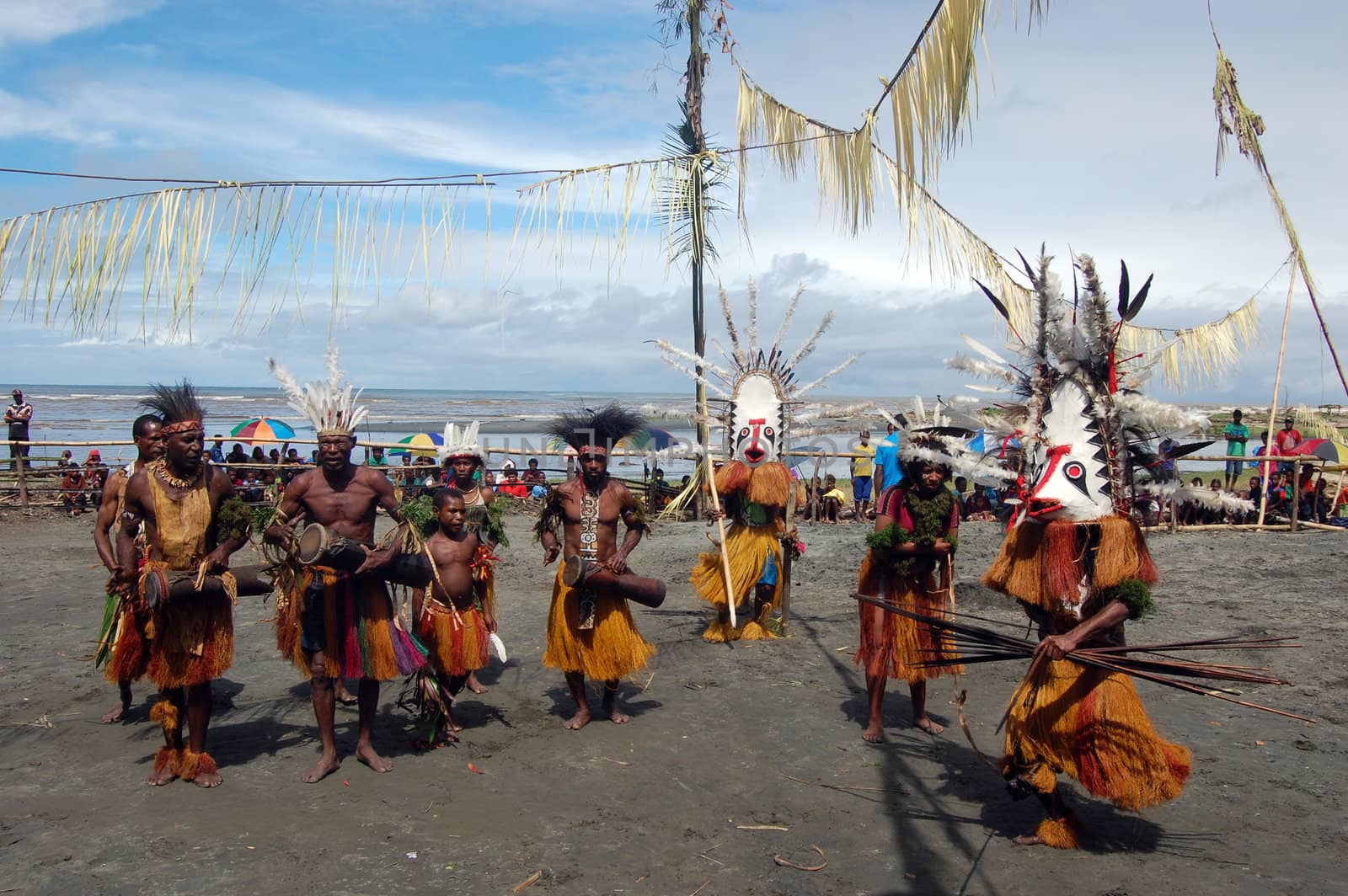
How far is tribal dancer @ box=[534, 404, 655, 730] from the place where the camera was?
5.59 m

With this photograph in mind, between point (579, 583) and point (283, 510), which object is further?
point (579, 583)

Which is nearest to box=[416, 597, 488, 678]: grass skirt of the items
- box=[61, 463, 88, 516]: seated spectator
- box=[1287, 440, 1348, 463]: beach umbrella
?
box=[61, 463, 88, 516]: seated spectator

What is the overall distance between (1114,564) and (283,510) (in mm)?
3835

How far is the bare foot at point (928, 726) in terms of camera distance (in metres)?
5.54

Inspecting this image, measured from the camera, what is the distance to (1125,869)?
3740 mm

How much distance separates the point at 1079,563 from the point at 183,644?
3994 millimetres

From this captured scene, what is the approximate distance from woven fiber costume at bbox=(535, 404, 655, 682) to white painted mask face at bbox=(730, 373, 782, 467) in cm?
219

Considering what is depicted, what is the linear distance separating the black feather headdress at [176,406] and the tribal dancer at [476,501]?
64.5 inches

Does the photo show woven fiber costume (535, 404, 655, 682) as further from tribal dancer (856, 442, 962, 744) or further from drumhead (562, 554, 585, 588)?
tribal dancer (856, 442, 962, 744)

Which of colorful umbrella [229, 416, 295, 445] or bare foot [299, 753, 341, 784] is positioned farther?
colorful umbrella [229, 416, 295, 445]

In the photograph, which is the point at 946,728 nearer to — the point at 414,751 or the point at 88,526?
the point at 414,751

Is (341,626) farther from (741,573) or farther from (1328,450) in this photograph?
(1328,450)

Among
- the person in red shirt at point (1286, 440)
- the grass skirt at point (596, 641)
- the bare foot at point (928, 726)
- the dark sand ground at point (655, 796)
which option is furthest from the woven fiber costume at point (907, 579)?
the person in red shirt at point (1286, 440)

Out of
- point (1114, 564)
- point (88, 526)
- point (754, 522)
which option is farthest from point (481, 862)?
point (88, 526)
